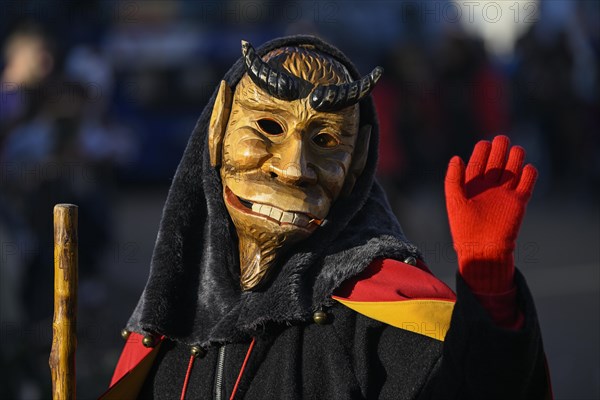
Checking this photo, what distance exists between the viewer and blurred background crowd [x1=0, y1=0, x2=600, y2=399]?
7.28 m

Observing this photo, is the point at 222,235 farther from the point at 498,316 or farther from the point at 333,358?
the point at 498,316

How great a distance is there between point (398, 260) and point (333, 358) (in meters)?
0.31

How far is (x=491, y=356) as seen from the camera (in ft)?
8.25

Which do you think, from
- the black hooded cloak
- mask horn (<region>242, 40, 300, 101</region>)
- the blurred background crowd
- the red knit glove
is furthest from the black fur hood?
the blurred background crowd

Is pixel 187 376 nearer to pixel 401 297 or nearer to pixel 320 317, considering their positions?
pixel 320 317

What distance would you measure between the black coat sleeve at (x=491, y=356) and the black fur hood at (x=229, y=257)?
0.45 m

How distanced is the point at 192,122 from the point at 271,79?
31.2ft

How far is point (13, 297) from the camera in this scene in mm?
6379

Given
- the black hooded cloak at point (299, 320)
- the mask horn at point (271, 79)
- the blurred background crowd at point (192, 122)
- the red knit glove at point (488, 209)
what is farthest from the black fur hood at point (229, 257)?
the blurred background crowd at point (192, 122)

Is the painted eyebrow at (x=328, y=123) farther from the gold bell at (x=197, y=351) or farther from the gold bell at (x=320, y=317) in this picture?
the gold bell at (x=197, y=351)

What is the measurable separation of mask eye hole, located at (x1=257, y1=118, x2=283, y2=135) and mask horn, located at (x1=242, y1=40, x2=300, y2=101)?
8cm

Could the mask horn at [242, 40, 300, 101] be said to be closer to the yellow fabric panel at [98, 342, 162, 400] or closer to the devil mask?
the devil mask

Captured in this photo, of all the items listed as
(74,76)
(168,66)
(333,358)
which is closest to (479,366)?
(333,358)

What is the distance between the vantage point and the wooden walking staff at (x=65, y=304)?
3107 mm
